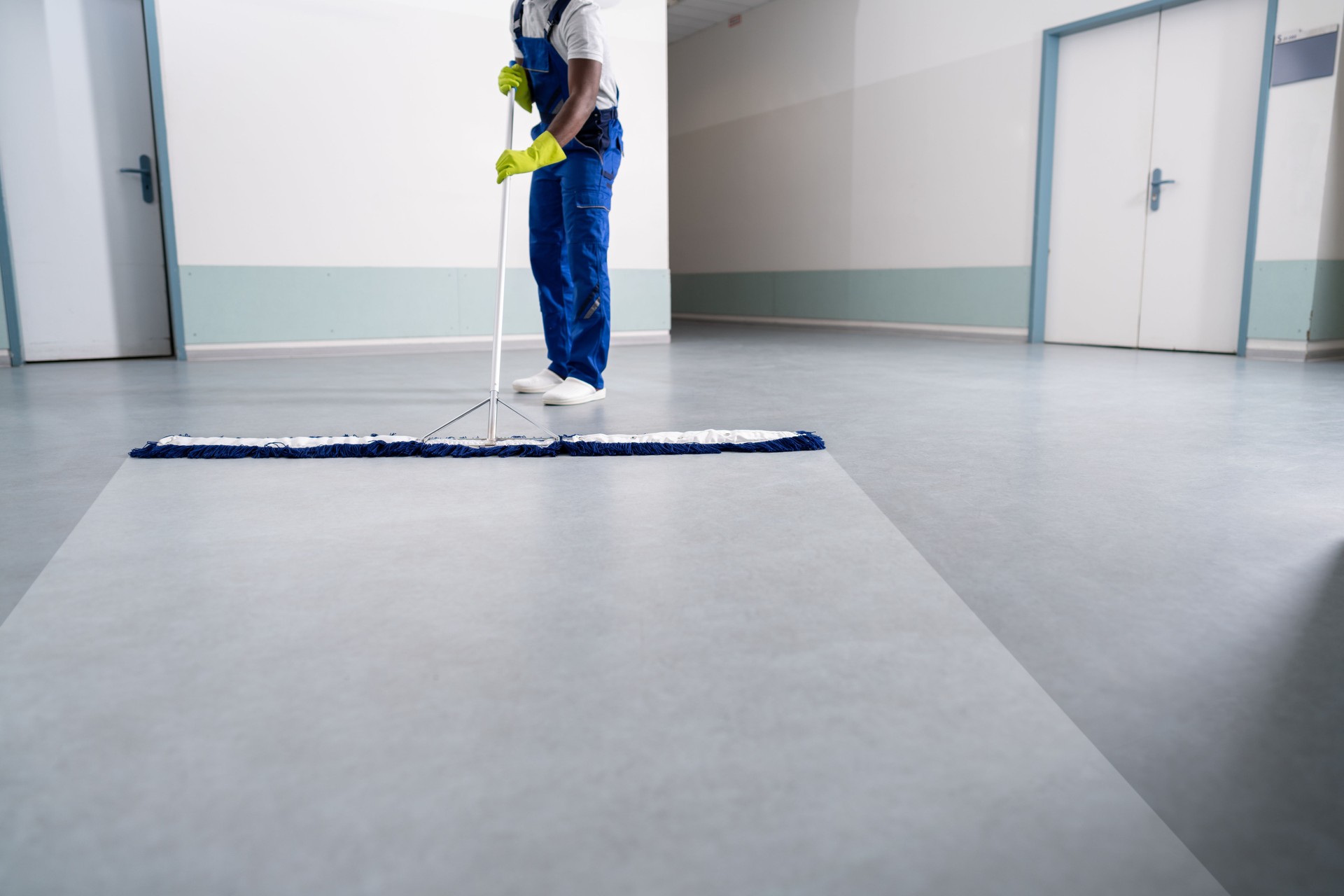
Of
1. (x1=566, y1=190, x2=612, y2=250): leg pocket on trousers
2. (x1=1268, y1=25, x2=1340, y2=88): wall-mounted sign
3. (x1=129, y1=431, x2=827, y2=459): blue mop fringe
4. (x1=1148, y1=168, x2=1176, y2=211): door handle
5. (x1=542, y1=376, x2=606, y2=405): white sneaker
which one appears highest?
(x1=1268, y1=25, x2=1340, y2=88): wall-mounted sign

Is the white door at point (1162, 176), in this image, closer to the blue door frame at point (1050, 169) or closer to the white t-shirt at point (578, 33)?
the blue door frame at point (1050, 169)

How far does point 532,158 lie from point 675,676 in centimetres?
196

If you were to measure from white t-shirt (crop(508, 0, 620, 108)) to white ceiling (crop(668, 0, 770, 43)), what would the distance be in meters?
5.96

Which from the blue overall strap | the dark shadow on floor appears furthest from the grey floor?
the blue overall strap

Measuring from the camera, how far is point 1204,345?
209 inches

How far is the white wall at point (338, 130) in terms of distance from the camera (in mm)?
4926

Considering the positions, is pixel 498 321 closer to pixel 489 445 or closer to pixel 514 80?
pixel 489 445

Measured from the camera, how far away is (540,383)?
328cm

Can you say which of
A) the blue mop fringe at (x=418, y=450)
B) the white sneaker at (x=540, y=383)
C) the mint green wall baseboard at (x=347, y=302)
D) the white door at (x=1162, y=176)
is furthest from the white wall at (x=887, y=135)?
the blue mop fringe at (x=418, y=450)

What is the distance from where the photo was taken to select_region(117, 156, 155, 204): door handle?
16.5 feet

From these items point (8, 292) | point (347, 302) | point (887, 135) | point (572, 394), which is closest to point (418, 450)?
point (572, 394)

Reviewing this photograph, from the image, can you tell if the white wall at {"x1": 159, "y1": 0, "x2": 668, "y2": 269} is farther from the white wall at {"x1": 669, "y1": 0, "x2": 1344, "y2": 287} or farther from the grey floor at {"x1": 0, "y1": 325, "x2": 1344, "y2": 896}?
the grey floor at {"x1": 0, "y1": 325, "x2": 1344, "y2": 896}

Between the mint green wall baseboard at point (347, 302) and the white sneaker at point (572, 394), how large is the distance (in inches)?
102

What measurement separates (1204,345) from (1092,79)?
1.78 m
